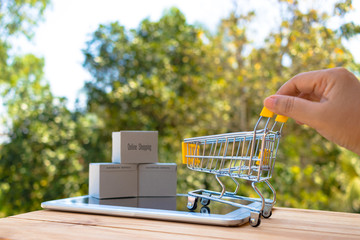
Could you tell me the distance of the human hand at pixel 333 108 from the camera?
2.87 ft

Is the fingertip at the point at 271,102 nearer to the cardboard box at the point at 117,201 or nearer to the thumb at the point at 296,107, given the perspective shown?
the thumb at the point at 296,107

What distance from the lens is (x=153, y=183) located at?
156 cm

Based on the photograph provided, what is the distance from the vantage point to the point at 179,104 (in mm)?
3908

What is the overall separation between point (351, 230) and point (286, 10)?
3.15 meters

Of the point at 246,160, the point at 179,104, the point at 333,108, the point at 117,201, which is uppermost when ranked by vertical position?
the point at 179,104

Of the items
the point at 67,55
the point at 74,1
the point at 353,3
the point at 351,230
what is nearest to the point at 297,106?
the point at 351,230

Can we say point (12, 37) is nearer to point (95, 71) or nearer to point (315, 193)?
point (95, 71)

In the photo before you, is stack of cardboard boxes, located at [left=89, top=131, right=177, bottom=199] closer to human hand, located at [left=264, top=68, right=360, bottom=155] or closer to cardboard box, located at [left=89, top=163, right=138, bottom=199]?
cardboard box, located at [left=89, top=163, right=138, bottom=199]

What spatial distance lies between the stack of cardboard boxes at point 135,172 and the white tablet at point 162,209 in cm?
6

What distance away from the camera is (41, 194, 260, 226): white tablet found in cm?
106

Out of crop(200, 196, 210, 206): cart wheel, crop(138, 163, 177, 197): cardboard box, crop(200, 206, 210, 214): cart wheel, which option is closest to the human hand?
crop(200, 206, 210, 214): cart wheel

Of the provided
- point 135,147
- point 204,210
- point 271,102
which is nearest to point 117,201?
point 135,147

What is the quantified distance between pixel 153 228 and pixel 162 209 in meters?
0.22

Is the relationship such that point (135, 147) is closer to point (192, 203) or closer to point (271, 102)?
point (192, 203)
